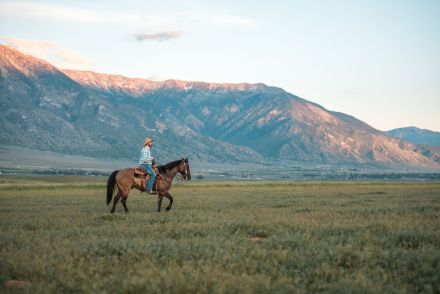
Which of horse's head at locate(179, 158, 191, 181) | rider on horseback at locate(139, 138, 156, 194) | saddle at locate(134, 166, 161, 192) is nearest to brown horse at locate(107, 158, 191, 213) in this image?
horse's head at locate(179, 158, 191, 181)

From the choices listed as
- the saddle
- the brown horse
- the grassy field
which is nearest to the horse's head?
the brown horse

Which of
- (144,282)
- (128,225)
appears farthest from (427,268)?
(128,225)

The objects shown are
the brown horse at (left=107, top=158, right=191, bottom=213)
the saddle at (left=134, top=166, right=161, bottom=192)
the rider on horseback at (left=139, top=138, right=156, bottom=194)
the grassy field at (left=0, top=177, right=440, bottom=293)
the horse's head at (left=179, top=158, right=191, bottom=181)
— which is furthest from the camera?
the horse's head at (left=179, top=158, right=191, bottom=181)

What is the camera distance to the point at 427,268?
10.5 metres

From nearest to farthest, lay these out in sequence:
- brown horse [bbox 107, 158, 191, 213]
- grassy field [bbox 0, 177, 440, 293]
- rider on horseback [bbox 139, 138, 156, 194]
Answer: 1. grassy field [bbox 0, 177, 440, 293]
2. brown horse [bbox 107, 158, 191, 213]
3. rider on horseback [bbox 139, 138, 156, 194]

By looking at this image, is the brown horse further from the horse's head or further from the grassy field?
the grassy field

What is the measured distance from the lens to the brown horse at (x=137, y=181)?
25.2 meters

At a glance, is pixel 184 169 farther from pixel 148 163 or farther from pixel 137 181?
pixel 137 181

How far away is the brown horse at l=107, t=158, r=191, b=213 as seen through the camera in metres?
25.2

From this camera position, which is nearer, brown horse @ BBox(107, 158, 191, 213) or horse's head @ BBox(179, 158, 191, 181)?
brown horse @ BBox(107, 158, 191, 213)

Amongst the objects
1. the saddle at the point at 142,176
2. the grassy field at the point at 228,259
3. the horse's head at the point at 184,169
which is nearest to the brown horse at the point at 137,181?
the horse's head at the point at 184,169

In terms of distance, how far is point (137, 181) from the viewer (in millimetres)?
25500

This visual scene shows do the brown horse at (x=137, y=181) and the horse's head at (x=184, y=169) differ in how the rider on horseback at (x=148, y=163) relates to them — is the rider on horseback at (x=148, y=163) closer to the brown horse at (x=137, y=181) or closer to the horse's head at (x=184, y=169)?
the brown horse at (x=137, y=181)

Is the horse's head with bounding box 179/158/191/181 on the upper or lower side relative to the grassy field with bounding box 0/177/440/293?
upper
